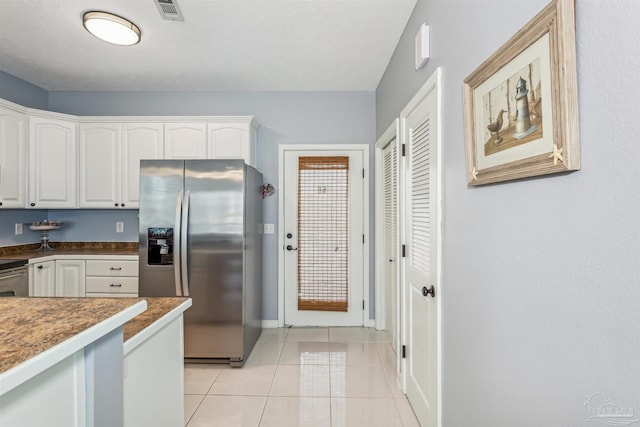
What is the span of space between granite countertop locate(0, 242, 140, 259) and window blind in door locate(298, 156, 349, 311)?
1776 mm

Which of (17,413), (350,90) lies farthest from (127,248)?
(17,413)

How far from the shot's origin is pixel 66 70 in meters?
3.35

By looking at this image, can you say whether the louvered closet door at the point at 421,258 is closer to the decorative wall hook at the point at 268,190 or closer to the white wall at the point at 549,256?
the white wall at the point at 549,256

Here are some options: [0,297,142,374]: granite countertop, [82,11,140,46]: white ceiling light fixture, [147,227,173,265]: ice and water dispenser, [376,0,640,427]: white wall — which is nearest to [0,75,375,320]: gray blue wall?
[147,227,173,265]: ice and water dispenser

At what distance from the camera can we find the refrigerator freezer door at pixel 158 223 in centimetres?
292

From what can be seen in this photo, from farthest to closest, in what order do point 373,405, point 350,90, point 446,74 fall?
1. point 350,90
2. point 373,405
3. point 446,74

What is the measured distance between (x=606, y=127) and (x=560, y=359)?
586mm

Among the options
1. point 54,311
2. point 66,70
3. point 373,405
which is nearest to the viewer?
point 54,311

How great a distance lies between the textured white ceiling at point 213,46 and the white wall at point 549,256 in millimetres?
1068

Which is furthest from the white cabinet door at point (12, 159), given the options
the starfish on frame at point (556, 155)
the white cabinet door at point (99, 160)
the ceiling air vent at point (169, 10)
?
the starfish on frame at point (556, 155)

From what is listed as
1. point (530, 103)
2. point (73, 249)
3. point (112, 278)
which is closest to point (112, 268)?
point (112, 278)

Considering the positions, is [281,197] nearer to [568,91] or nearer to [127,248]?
[127,248]

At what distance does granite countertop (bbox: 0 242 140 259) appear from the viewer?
3396 millimetres

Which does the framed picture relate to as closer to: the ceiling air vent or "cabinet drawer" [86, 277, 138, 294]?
the ceiling air vent
